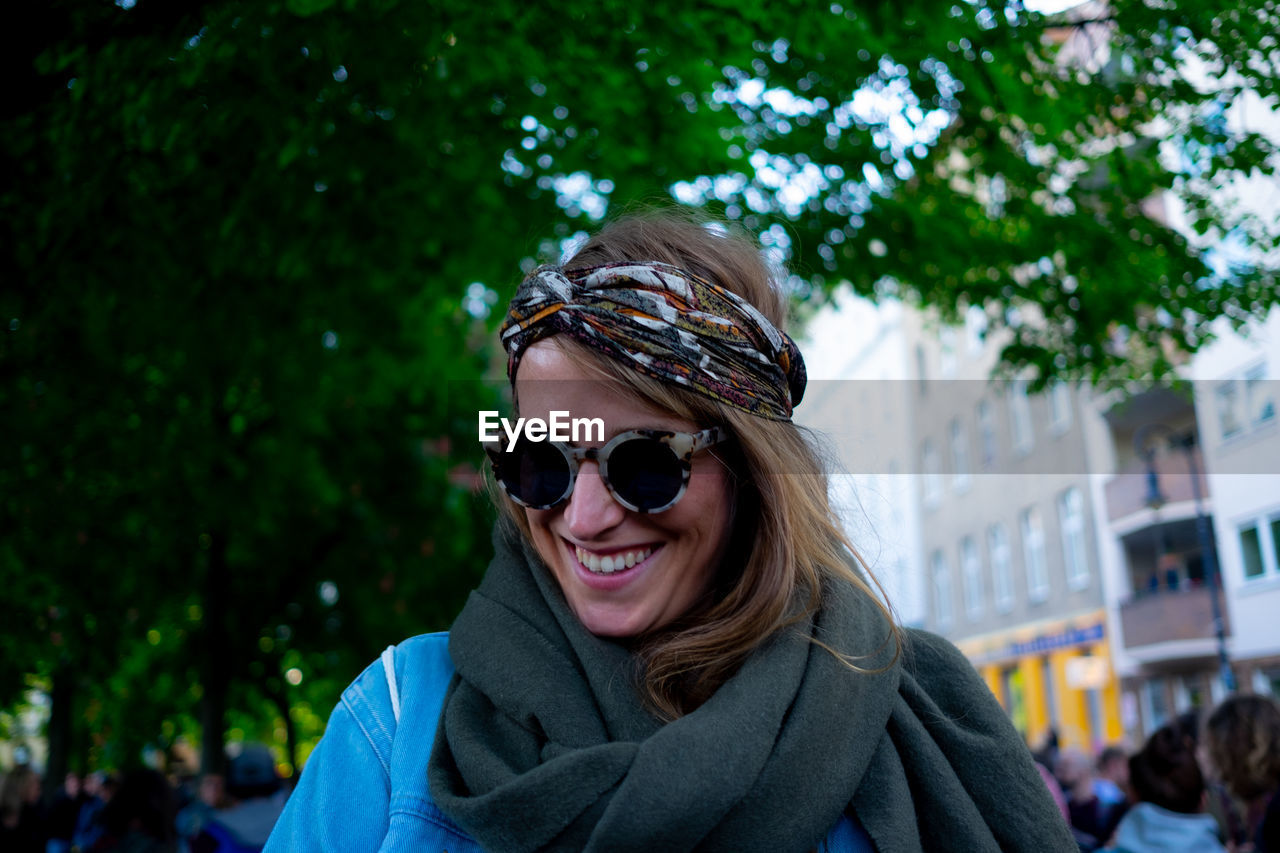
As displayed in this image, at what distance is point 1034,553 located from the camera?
98.4 ft

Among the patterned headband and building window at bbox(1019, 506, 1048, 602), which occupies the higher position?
building window at bbox(1019, 506, 1048, 602)

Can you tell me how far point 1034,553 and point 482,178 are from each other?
26.9 metres

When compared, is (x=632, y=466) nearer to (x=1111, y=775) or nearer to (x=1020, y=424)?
(x=1111, y=775)

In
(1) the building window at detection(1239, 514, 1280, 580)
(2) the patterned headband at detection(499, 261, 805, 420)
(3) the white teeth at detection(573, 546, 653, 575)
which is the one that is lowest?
(3) the white teeth at detection(573, 546, 653, 575)

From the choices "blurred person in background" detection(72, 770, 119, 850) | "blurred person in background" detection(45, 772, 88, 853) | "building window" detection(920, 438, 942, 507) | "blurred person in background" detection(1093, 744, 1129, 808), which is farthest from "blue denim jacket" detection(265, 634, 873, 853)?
"building window" detection(920, 438, 942, 507)

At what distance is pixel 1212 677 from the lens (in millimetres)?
23859

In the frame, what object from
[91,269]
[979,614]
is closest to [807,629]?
[91,269]

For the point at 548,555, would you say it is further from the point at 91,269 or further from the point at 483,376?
the point at 483,376

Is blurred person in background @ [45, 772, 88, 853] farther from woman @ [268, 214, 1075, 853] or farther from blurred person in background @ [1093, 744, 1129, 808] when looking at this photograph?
woman @ [268, 214, 1075, 853]

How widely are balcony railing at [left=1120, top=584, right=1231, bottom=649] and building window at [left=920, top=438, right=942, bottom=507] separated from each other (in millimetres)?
11299

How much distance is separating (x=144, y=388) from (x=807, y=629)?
801 centimetres

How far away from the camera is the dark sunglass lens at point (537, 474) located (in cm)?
173

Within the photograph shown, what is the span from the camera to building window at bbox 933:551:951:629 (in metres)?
35.9

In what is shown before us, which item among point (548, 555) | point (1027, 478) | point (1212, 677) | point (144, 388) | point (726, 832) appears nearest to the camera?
point (726, 832)
